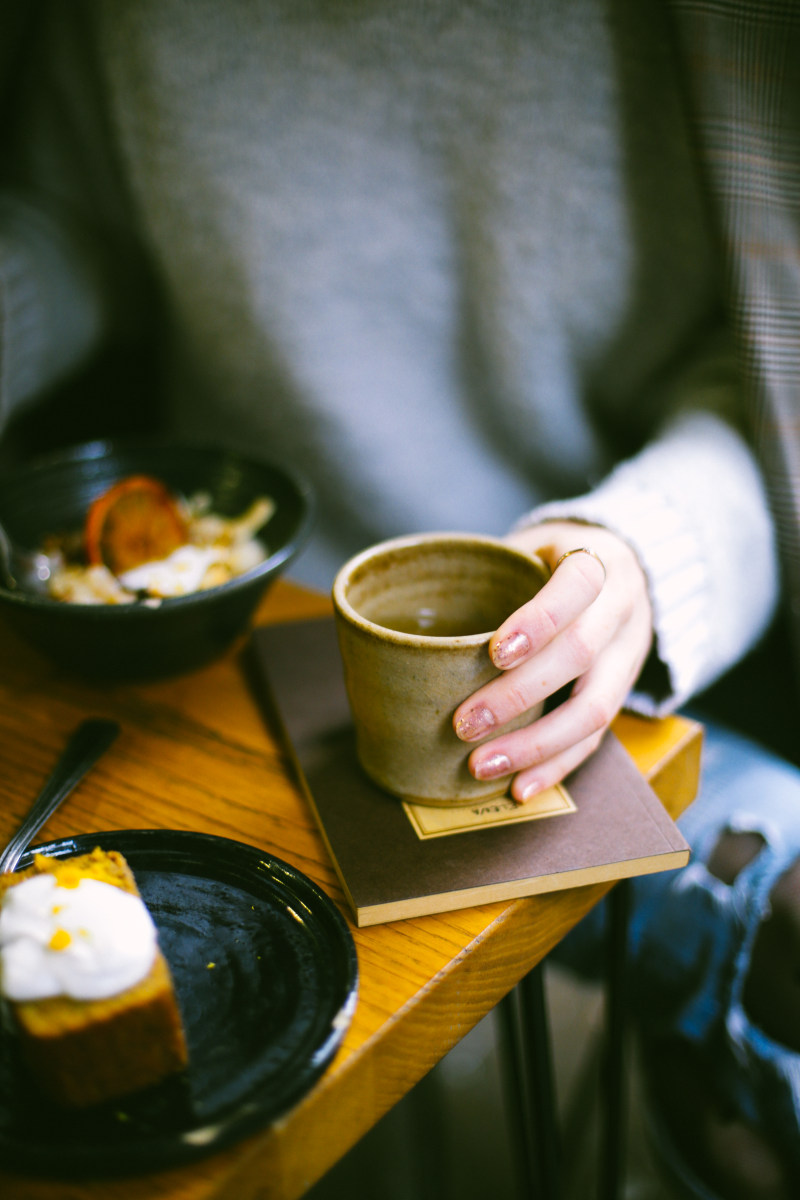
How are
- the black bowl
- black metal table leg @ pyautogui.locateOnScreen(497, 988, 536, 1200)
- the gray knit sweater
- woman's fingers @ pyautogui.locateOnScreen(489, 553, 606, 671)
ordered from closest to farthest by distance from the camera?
woman's fingers @ pyautogui.locateOnScreen(489, 553, 606, 671) < the black bowl < black metal table leg @ pyautogui.locateOnScreen(497, 988, 536, 1200) < the gray knit sweater

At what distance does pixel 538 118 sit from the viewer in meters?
0.77

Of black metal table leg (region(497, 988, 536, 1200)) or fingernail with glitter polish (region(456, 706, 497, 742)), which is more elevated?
fingernail with glitter polish (region(456, 706, 497, 742))

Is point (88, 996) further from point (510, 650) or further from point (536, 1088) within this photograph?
point (536, 1088)

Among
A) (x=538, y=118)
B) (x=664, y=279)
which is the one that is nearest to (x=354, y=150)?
(x=538, y=118)

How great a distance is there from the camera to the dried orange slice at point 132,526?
0.61 meters

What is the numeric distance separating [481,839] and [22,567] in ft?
1.40

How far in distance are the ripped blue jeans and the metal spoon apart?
1.71 feet

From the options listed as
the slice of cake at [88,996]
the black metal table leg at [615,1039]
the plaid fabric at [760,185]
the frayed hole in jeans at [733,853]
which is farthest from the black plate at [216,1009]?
the plaid fabric at [760,185]

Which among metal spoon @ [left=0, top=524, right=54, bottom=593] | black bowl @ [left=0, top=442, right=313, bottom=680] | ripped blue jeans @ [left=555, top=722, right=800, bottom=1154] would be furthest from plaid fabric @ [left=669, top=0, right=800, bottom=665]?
metal spoon @ [left=0, top=524, right=54, bottom=593]

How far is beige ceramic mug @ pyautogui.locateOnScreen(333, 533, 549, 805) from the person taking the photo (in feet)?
1.31

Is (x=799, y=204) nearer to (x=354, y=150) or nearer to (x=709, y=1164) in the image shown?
(x=354, y=150)

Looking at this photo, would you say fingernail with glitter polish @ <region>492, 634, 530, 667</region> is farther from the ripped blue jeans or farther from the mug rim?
the ripped blue jeans

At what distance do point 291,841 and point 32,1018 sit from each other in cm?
17

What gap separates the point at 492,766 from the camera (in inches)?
16.8
